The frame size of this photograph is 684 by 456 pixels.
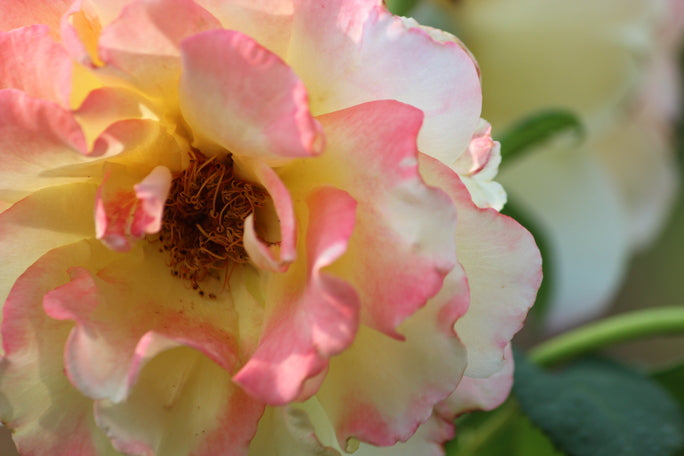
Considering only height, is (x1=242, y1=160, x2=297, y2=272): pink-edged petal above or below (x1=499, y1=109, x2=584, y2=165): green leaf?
above

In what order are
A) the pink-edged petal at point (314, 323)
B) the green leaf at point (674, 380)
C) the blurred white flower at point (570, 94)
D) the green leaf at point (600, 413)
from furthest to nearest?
1. the blurred white flower at point (570, 94)
2. the green leaf at point (674, 380)
3. the green leaf at point (600, 413)
4. the pink-edged petal at point (314, 323)

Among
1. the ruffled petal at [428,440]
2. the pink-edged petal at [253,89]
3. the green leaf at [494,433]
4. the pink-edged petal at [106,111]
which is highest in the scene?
the pink-edged petal at [253,89]

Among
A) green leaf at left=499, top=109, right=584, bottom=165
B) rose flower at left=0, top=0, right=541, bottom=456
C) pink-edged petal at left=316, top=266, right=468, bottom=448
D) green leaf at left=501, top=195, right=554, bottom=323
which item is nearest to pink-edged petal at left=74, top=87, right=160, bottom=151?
rose flower at left=0, top=0, right=541, bottom=456

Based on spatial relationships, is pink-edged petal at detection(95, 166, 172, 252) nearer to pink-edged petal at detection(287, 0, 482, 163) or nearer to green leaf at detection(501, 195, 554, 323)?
pink-edged petal at detection(287, 0, 482, 163)

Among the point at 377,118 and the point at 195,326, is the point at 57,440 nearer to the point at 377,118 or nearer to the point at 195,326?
the point at 195,326

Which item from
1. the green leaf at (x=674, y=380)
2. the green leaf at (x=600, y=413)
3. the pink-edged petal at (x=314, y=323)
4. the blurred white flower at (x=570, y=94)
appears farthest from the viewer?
the blurred white flower at (x=570, y=94)

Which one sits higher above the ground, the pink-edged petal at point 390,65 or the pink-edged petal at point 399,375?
the pink-edged petal at point 390,65

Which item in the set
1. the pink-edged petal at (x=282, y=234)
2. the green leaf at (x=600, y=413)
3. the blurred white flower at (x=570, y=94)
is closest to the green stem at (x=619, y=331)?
the green leaf at (x=600, y=413)

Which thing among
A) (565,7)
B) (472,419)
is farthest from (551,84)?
(472,419)

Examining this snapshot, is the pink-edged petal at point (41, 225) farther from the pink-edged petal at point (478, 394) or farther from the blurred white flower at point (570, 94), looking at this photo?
the blurred white flower at point (570, 94)
